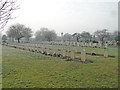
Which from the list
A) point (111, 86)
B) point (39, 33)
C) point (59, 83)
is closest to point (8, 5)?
point (59, 83)

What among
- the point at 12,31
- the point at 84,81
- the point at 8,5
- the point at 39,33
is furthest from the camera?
the point at 39,33

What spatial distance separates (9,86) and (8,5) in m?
2.93

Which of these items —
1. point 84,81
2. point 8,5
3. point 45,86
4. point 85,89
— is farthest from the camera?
point 84,81

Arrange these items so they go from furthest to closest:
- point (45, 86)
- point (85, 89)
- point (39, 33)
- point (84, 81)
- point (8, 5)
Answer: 1. point (39, 33)
2. point (84, 81)
3. point (45, 86)
4. point (85, 89)
5. point (8, 5)

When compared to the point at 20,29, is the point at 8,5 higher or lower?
lower

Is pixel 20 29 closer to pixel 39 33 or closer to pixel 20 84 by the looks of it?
pixel 39 33

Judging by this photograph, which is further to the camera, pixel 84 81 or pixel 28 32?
pixel 28 32

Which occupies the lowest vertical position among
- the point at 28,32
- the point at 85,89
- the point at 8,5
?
the point at 85,89

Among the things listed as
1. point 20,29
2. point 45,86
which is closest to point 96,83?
point 45,86

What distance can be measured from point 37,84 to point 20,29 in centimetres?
6153

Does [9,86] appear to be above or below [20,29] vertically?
below

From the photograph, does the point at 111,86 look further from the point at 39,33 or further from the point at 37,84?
the point at 39,33

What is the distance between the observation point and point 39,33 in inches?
3526

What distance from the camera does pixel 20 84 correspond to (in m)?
4.68
